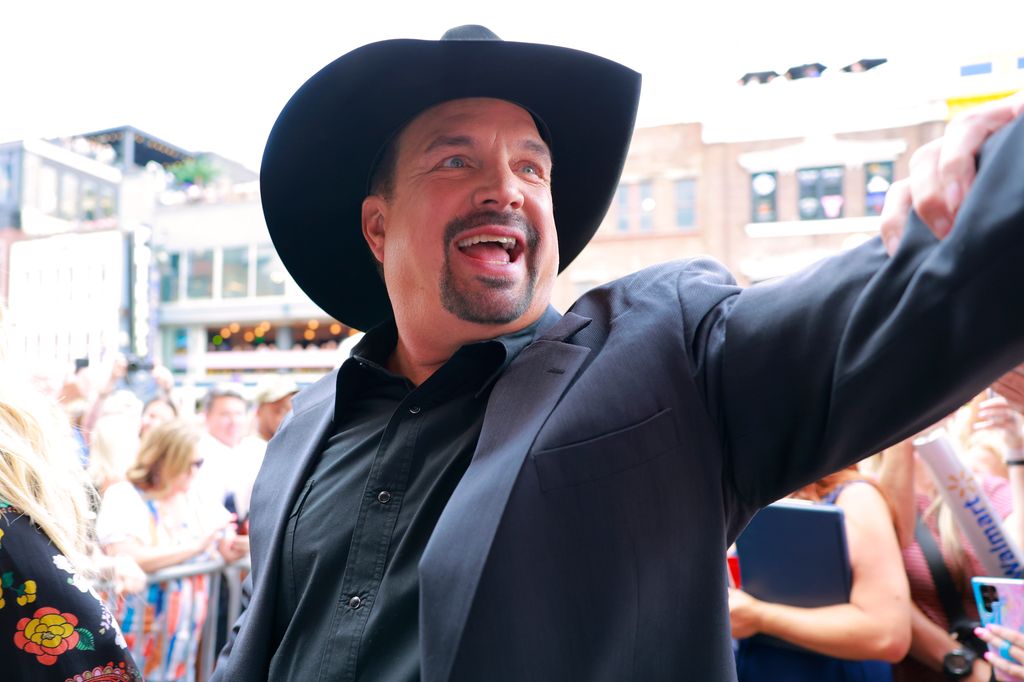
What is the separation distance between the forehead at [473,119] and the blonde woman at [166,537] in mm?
2300

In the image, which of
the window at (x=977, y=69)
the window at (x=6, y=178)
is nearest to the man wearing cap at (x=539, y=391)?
A: the window at (x=977, y=69)

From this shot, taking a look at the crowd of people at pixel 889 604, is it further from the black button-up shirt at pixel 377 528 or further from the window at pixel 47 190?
the window at pixel 47 190

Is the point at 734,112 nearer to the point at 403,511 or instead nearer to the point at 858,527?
the point at 858,527

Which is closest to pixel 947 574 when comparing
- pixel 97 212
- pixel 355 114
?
pixel 355 114

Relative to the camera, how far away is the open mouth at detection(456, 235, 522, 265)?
117 centimetres

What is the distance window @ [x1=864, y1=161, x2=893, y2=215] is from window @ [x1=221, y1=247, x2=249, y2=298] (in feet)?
46.4

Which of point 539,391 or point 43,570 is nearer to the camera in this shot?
point 539,391

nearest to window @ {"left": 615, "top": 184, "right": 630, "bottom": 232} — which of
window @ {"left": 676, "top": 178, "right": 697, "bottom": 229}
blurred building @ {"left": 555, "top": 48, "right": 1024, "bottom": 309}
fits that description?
blurred building @ {"left": 555, "top": 48, "right": 1024, "bottom": 309}

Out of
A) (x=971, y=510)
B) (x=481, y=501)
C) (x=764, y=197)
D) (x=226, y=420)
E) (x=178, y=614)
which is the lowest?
(x=178, y=614)

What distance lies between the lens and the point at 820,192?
36.1 feet

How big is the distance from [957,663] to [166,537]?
8.58ft

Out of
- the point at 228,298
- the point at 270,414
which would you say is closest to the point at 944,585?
the point at 270,414

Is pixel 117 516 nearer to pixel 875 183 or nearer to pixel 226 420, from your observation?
pixel 226 420

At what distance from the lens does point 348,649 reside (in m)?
1.02
